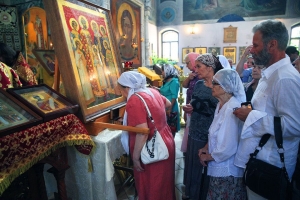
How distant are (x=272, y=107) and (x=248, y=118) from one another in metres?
0.17

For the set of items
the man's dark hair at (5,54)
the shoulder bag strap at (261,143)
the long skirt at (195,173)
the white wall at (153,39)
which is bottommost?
the long skirt at (195,173)

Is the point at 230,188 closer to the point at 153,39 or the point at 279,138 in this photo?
the point at 279,138

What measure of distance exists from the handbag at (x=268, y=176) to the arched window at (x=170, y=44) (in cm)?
1509

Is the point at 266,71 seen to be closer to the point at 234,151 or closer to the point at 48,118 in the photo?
the point at 234,151

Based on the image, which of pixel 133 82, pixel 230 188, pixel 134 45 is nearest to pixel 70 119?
pixel 133 82

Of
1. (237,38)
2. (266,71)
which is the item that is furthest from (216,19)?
(266,71)

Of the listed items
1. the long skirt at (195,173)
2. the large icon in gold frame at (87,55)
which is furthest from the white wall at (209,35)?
the long skirt at (195,173)

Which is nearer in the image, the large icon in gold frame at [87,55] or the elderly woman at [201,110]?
the large icon in gold frame at [87,55]

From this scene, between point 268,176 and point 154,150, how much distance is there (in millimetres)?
860

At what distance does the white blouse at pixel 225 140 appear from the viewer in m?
1.58

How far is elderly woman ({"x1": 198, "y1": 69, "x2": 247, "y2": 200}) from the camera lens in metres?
1.59

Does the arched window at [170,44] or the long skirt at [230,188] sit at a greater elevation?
the arched window at [170,44]

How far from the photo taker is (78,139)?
5.36 ft

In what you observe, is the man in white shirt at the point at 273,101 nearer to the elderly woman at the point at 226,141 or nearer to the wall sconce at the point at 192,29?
the elderly woman at the point at 226,141
